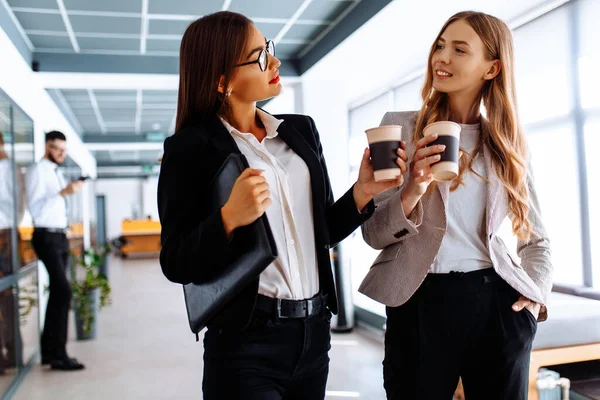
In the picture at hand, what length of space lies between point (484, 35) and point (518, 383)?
0.95 meters

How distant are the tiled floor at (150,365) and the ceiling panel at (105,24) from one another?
2.99 m

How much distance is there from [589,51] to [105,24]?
4015 mm

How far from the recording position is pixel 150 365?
4.82 meters

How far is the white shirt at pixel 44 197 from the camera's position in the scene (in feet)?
15.5

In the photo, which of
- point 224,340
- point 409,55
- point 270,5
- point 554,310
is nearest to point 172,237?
point 224,340

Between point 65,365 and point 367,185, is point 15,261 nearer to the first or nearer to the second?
point 65,365

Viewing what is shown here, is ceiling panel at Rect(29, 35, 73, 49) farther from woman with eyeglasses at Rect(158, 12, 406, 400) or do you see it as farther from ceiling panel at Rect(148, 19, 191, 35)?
woman with eyeglasses at Rect(158, 12, 406, 400)

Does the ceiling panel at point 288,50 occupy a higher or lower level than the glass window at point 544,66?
higher

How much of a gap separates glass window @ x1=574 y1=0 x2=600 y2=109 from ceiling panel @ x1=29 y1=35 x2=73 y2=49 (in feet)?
14.9

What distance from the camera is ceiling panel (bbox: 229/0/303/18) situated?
4867 mm

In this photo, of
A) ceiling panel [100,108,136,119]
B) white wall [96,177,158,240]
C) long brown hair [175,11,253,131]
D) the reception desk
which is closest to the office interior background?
ceiling panel [100,108,136,119]

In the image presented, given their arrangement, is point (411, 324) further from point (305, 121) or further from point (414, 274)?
point (305, 121)

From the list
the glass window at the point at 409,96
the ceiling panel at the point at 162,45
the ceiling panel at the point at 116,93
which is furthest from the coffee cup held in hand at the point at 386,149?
the ceiling panel at the point at 116,93

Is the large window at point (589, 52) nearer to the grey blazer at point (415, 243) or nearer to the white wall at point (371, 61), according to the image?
the white wall at point (371, 61)
